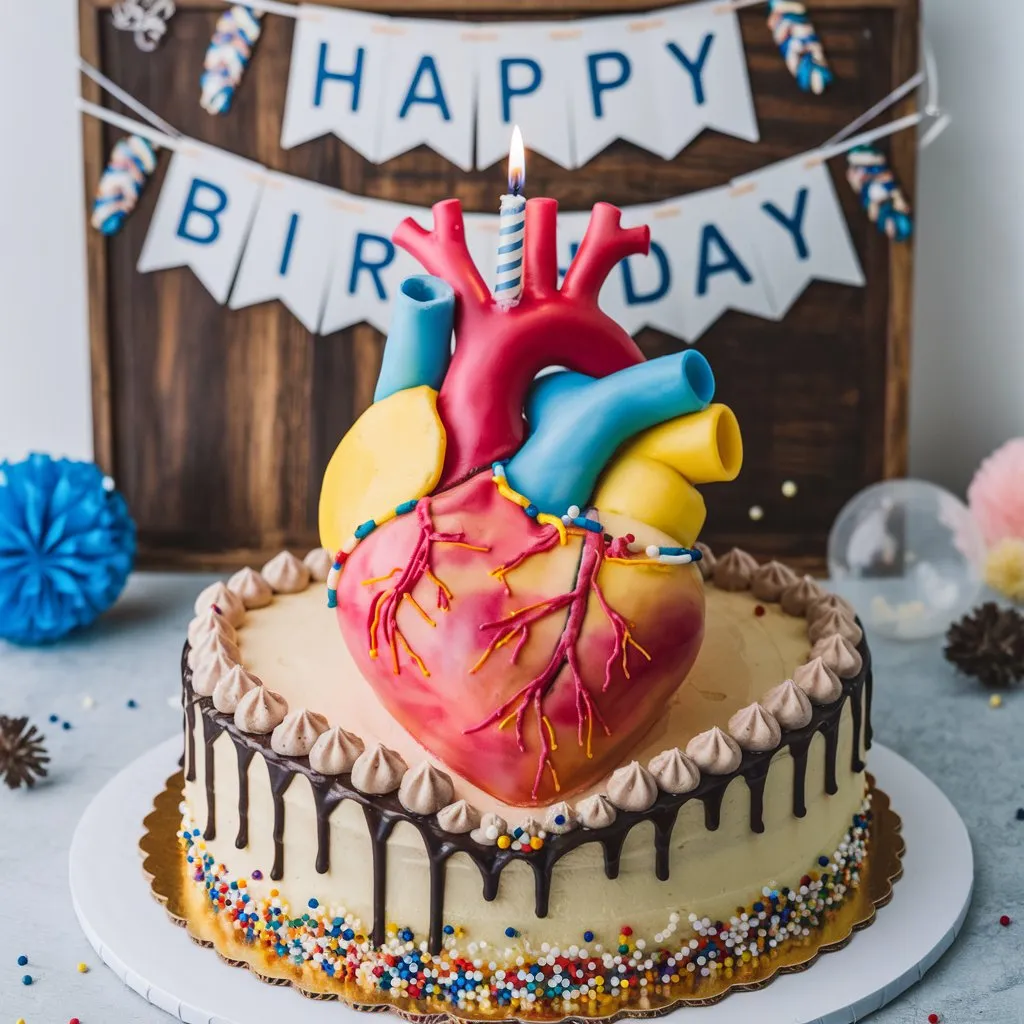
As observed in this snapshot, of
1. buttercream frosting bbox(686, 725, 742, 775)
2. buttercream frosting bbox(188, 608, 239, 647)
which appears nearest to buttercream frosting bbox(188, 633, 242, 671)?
buttercream frosting bbox(188, 608, 239, 647)

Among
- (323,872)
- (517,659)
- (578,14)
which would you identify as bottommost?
(323,872)

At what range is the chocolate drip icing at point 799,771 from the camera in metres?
2.16

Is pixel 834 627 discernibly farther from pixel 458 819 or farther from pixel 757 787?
pixel 458 819

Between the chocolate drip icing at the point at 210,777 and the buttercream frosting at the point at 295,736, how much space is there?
0.15 metres

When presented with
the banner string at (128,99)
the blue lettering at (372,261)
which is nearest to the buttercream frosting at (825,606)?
the blue lettering at (372,261)

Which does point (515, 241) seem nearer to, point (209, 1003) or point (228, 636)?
point (228, 636)

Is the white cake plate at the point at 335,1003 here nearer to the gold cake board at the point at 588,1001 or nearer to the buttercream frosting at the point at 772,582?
the gold cake board at the point at 588,1001

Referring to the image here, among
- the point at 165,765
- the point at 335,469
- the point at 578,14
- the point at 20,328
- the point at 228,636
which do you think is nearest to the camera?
the point at 335,469

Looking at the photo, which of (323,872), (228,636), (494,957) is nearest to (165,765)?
(228,636)

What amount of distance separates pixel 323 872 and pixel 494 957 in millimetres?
279

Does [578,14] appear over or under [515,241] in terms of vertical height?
over

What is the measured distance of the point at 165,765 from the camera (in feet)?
9.09

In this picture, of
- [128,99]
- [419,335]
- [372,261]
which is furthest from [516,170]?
[128,99]

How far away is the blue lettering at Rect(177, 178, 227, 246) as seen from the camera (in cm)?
365
